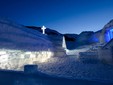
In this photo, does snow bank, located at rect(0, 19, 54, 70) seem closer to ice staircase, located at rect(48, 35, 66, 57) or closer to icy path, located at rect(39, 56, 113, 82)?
ice staircase, located at rect(48, 35, 66, 57)

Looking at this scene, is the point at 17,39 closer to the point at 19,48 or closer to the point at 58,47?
the point at 19,48

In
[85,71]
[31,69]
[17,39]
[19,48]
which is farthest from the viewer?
[17,39]

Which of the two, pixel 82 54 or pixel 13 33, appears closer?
pixel 82 54

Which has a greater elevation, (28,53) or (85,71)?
(28,53)

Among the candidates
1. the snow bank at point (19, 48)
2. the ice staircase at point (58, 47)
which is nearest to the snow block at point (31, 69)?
the snow bank at point (19, 48)

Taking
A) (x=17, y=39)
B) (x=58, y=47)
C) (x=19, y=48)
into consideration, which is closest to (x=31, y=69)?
(x=19, y=48)

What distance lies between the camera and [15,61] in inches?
489

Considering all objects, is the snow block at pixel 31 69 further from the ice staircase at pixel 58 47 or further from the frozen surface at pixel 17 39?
the ice staircase at pixel 58 47

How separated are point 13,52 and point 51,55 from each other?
224 inches

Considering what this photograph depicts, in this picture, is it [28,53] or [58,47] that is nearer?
[28,53]

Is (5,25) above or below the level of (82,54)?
above

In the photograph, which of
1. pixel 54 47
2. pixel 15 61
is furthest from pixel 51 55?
pixel 15 61

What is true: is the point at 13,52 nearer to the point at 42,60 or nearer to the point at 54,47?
the point at 42,60

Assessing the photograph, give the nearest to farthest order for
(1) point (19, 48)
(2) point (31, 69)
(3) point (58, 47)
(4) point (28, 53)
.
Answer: (2) point (31, 69)
(1) point (19, 48)
(4) point (28, 53)
(3) point (58, 47)
